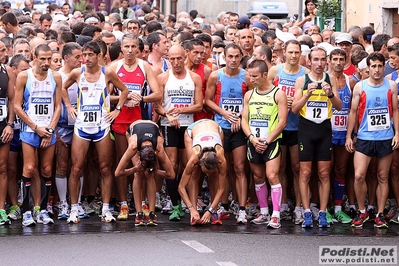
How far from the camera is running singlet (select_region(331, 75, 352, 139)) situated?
13664mm

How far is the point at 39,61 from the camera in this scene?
1307 centimetres

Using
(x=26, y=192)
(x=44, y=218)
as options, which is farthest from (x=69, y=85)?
(x=44, y=218)

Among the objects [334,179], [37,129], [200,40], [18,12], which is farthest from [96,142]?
[18,12]

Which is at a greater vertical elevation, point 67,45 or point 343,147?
point 67,45

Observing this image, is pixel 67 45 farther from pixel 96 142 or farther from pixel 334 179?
pixel 334 179

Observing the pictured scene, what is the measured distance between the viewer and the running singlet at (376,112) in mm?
13211

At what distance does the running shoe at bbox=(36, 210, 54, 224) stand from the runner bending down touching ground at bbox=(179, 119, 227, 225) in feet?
5.29

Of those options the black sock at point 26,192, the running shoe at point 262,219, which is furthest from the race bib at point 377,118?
the black sock at point 26,192

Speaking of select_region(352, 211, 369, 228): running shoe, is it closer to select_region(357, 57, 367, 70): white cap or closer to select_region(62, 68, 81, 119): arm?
select_region(357, 57, 367, 70): white cap

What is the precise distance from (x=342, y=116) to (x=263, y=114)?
3.69 feet

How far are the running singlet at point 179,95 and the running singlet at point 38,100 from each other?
1.51 metres

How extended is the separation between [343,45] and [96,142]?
157 inches

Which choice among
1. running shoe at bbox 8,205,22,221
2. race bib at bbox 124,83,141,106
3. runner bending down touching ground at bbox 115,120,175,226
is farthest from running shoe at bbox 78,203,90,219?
race bib at bbox 124,83,141,106

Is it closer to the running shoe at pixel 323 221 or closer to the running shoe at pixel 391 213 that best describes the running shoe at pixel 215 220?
the running shoe at pixel 323 221
